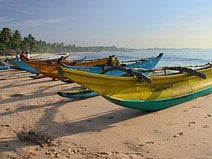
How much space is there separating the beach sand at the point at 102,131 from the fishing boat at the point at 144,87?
0.39m

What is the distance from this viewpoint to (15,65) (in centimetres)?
2053

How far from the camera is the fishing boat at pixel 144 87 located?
6.60m

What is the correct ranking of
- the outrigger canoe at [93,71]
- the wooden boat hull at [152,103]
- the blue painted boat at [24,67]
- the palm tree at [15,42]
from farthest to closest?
the palm tree at [15,42]
the blue painted boat at [24,67]
the outrigger canoe at [93,71]
the wooden boat hull at [152,103]

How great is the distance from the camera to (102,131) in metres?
6.43

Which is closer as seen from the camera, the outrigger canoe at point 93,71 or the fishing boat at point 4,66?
the outrigger canoe at point 93,71

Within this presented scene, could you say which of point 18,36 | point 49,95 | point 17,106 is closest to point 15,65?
point 49,95

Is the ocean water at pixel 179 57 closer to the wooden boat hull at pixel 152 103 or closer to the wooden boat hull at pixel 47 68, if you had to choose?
the wooden boat hull at pixel 47 68

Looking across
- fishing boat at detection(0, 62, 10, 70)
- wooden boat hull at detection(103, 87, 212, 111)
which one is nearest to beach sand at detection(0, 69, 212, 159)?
wooden boat hull at detection(103, 87, 212, 111)

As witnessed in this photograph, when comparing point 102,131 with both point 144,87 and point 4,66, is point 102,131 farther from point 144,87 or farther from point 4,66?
point 4,66

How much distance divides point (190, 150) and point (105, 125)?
2268 millimetres

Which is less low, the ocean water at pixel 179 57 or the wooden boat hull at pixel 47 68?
the wooden boat hull at pixel 47 68

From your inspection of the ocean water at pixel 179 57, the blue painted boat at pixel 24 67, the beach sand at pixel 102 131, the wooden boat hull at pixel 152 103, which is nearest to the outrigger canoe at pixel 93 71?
the beach sand at pixel 102 131

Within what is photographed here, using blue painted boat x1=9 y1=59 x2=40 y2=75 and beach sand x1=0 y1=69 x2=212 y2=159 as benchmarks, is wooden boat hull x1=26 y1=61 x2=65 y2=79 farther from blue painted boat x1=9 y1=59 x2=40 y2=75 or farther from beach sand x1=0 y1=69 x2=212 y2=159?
beach sand x1=0 y1=69 x2=212 y2=159

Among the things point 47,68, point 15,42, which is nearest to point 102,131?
point 47,68
